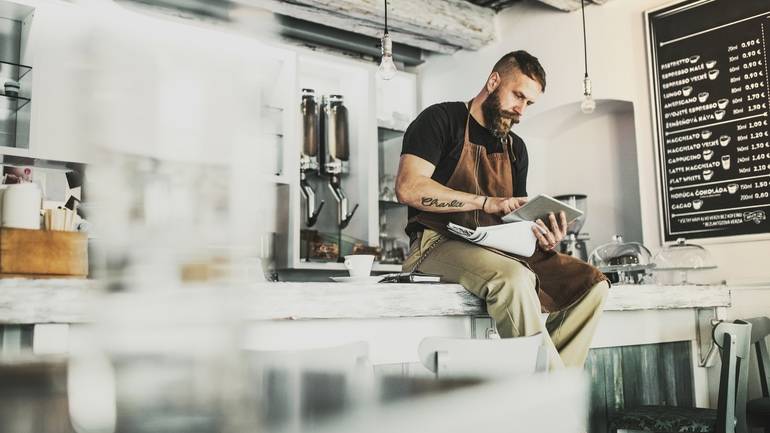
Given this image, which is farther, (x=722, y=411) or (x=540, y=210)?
(x=722, y=411)

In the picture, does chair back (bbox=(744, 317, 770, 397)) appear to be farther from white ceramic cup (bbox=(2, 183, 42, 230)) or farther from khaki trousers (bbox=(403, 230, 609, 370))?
white ceramic cup (bbox=(2, 183, 42, 230))

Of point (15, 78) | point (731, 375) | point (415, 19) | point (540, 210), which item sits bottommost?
point (731, 375)

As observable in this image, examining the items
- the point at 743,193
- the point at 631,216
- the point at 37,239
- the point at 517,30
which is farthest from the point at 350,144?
the point at 37,239

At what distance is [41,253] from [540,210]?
4.32 ft

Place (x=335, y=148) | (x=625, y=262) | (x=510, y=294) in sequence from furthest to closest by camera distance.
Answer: (x=335, y=148)
(x=625, y=262)
(x=510, y=294)

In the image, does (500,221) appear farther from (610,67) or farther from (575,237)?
(610,67)

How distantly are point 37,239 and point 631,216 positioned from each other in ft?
11.2

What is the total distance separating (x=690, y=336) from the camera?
3021 millimetres

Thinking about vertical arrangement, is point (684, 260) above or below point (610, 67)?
below

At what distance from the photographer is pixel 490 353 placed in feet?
3.72

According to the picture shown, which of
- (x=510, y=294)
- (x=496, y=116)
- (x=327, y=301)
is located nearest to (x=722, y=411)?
(x=510, y=294)

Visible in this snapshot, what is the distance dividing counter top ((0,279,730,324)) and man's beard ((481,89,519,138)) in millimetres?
690

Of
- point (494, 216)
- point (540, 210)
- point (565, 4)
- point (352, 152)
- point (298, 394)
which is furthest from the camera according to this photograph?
point (352, 152)

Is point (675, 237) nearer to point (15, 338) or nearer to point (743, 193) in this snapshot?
point (743, 193)
